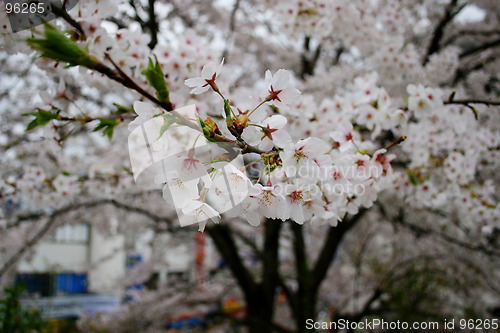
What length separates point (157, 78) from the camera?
0.87 meters

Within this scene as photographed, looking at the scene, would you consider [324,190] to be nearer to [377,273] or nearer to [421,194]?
[421,194]

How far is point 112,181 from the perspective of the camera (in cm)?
275

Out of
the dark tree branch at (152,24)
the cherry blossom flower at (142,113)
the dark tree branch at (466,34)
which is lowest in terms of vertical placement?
the cherry blossom flower at (142,113)

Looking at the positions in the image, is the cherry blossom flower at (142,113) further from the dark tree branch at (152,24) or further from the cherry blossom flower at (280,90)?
the dark tree branch at (152,24)

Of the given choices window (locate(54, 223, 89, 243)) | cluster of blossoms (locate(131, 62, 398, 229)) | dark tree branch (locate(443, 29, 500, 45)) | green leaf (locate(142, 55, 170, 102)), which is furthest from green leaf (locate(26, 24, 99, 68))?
window (locate(54, 223, 89, 243))

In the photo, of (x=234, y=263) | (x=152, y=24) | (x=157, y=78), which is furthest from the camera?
(x=234, y=263)

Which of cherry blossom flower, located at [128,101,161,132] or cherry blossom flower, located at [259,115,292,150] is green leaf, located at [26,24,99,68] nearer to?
cherry blossom flower, located at [128,101,161,132]

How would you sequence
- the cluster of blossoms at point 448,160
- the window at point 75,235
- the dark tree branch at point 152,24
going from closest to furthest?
the cluster of blossoms at point 448,160
the dark tree branch at point 152,24
the window at point 75,235

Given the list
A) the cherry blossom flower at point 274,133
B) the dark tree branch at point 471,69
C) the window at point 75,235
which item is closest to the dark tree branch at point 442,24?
the dark tree branch at point 471,69

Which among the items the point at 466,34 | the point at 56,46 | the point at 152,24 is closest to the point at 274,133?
the point at 56,46

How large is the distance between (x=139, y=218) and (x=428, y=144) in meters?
5.72

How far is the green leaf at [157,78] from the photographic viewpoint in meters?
0.85

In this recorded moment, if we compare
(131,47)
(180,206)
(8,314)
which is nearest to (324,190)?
(180,206)

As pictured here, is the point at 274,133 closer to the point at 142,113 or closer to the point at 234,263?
the point at 142,113
